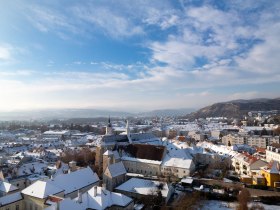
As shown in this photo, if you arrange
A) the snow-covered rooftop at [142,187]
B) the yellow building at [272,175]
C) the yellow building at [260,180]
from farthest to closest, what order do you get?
the yellow building at [260,180] → the yellow building at [272,175] → the snow-covered rooftop at [142,187]

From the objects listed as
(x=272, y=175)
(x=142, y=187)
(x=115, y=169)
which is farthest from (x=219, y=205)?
(x=115, y=169)

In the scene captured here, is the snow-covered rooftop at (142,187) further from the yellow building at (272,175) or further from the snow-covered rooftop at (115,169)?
the yellow building at (272,175)

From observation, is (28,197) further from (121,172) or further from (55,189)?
(121,172)

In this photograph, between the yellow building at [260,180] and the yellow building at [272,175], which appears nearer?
the yellow building at [272,175]

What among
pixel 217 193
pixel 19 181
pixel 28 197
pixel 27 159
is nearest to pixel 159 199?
pixel 217 193

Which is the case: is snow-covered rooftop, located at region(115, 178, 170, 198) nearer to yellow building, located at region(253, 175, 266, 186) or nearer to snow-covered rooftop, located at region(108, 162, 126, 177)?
snow-covered rooftop, located at region(108, 162, 126, 177)

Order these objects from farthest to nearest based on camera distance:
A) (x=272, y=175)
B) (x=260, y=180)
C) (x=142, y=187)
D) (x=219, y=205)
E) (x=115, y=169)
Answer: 1. (x=115, y=169)
2. (x=260, y=180)
3. (x=272, y=175)
4. (x=142, y=187)
5. (x=219, y=205)

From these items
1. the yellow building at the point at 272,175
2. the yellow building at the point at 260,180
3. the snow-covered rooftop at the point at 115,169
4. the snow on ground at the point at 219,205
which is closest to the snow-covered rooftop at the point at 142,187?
the snow-covered rooftop at the point at 115,169

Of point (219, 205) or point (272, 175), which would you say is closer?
point (219, 205)

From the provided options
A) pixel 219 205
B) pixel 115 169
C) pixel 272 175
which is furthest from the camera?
pixel 115 169

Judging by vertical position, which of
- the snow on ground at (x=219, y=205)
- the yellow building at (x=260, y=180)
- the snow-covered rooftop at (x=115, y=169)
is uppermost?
the snow-covered rooftop at (x=115, y=169)

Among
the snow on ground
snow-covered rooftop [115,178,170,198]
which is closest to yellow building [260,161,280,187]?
the snow on ground

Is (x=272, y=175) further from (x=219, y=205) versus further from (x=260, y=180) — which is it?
(x=219, y=205)
